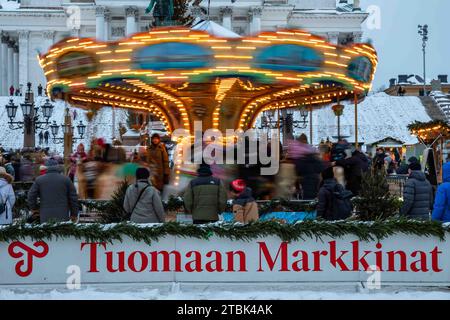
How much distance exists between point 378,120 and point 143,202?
35.0 m

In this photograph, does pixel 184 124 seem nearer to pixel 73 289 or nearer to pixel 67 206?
pixel 67 206

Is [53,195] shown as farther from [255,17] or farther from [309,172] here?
[255,17]

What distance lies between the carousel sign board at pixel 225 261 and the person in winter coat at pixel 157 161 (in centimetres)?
569

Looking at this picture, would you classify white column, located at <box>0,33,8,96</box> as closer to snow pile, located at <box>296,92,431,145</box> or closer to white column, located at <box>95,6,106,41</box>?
white column, located at <box>95,6,106,41</box>

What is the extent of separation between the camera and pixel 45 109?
21.5m

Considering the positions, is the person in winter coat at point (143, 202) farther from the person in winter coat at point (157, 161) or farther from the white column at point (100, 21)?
the white column at point (100, 21)

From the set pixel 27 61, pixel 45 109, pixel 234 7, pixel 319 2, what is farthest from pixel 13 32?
pixel 45 109

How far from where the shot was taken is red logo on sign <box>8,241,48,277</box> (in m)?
7.07

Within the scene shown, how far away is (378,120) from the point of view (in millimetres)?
40938

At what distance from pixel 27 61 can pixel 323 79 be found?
56243 mm

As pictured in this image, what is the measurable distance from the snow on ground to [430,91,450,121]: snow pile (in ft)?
116

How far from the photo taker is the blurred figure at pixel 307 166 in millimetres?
11352

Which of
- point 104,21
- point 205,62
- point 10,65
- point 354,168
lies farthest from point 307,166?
point 10,65

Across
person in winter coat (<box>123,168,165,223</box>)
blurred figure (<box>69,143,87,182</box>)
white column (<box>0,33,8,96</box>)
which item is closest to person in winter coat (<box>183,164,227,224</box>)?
person in winter coat (<box>123,168,165,223</box>)
